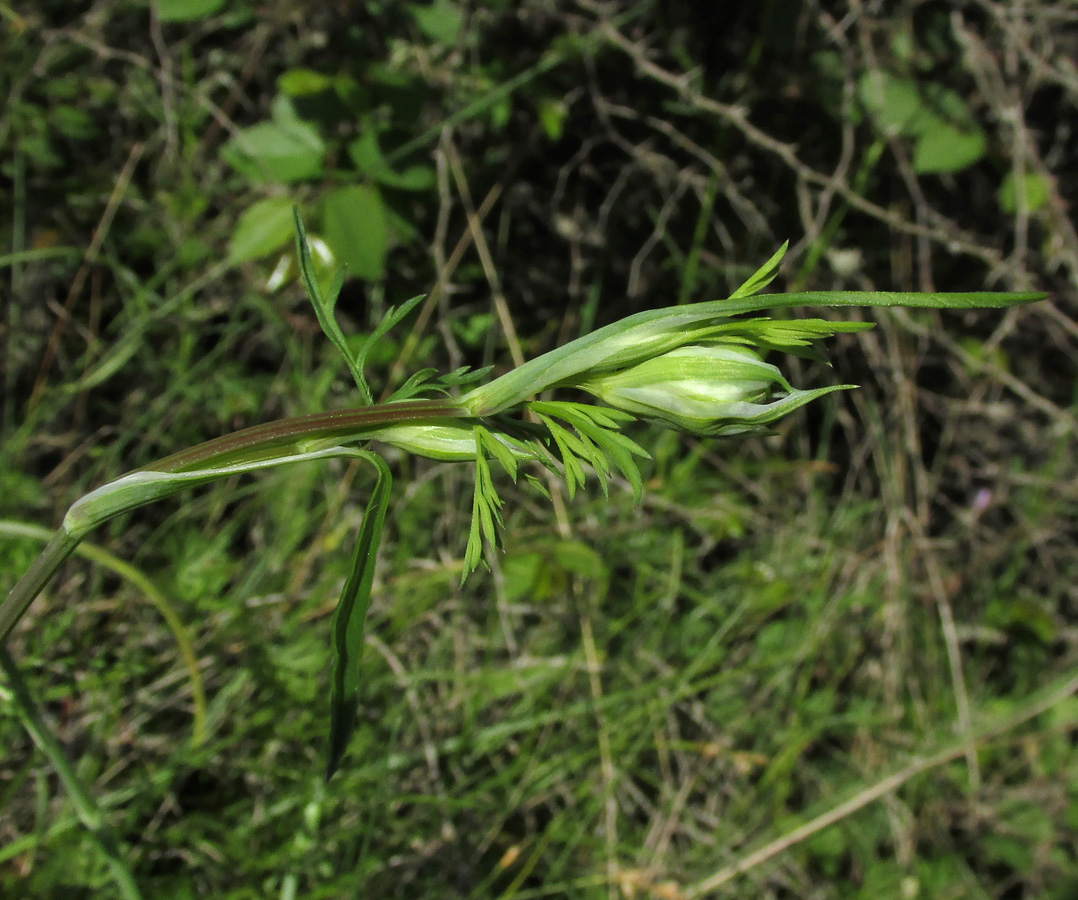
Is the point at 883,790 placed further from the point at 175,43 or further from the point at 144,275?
the point at 175,43

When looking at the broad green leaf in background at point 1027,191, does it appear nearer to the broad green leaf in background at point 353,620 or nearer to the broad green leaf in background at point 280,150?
the broad green leaf in background at point 280,150

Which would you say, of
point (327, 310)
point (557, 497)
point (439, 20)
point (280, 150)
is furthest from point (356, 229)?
point (327, 310)

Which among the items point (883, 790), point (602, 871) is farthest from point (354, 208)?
point (883, 790)

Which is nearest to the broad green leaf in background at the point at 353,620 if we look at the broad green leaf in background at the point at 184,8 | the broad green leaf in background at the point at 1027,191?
the broad green leaf in background at the point at 184,8

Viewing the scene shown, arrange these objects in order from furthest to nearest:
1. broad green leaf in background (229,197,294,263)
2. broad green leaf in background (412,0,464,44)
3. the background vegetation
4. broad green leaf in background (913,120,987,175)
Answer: broad green leaf in background (913,120,987,175) → broad green leaf in background (412,0,464,44) → broad green leaf in background (229,197,294,263) → the background vegetation

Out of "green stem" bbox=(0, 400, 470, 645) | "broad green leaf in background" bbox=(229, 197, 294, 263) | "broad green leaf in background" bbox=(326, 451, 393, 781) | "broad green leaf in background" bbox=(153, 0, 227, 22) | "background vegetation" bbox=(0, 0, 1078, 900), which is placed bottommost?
"background vegetation" bbox=(0, 0, 1078, 900)

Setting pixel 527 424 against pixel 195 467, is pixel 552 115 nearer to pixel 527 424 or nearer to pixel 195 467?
pixel 527 424

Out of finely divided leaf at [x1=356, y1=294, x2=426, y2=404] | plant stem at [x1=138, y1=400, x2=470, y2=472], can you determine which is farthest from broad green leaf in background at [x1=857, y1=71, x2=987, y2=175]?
plant stem at [x1=138, y1=400, x2=470, y2=472]

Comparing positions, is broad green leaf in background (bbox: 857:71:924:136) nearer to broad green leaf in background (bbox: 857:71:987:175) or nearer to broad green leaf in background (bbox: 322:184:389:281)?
broad green leaf in background (bbox: 857:71:987:175)

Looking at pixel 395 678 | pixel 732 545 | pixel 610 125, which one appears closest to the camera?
pixel 395 678
